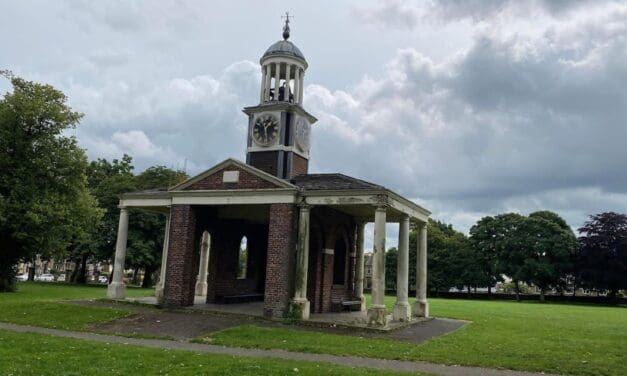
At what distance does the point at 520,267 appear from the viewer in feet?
191

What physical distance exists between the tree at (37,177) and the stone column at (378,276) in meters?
17.5

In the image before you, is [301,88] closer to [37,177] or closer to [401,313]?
[401,313]

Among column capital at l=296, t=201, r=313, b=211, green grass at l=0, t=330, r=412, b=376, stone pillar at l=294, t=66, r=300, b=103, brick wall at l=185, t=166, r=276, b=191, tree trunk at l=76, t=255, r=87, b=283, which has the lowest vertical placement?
green grass at l=0, t=330, r=412, b=376

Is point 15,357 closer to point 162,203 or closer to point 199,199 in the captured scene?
point 199,199

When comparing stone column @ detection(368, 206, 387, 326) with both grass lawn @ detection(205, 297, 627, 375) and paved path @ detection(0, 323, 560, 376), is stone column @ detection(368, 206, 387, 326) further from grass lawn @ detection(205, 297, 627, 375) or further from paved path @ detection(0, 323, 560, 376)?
paved path @ detection(0, 323, 560, 376)

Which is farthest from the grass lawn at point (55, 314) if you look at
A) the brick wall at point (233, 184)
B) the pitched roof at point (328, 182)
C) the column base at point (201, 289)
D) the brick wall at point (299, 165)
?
the column base at point (201, 289)

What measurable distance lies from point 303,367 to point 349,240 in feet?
50.6

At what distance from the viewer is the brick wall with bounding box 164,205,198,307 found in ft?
69.1

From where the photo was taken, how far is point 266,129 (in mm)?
23609

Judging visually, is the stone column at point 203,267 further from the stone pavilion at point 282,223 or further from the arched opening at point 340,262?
the arched opening at point 340,262

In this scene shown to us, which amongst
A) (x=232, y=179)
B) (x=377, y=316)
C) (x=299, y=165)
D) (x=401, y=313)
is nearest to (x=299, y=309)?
(x=377, y=316)

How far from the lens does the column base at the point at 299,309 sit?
18828 mm

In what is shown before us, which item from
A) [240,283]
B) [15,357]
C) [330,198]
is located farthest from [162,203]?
[15,357]

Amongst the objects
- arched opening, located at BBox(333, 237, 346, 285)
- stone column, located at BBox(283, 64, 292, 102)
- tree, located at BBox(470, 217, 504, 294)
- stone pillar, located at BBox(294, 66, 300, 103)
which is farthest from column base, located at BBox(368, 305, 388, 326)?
tree, located at BBox(470, 217, 504, 294)
